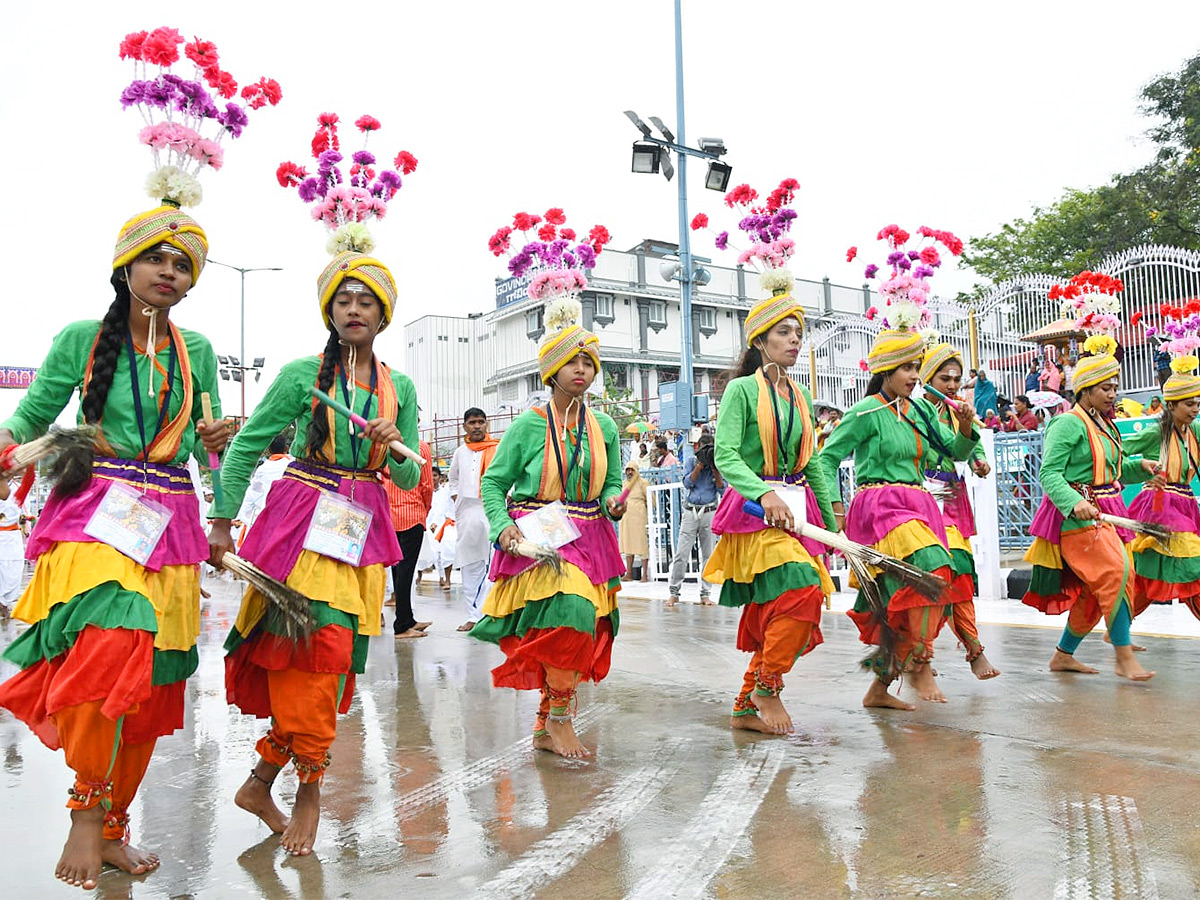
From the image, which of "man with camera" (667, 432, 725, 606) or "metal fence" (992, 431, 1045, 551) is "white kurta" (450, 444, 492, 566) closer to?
"man with camera" (667, 432, 725, 606)

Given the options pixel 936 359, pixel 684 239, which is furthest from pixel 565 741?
pixel 684 239

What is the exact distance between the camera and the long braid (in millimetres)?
4078

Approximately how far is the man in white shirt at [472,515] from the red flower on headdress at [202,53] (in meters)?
6.43

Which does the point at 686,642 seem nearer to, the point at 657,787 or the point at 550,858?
the point at 657,787

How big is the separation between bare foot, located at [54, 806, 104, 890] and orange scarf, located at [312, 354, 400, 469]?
1416mm

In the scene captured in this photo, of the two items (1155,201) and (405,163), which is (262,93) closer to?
(405,163)

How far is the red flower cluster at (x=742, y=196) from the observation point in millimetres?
6344

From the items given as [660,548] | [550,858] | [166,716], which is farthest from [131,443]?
[660,548]

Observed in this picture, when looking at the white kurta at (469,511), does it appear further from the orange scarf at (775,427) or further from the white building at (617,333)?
the white building at (617,333)

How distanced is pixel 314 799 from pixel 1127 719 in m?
3.94

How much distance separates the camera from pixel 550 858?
353cm

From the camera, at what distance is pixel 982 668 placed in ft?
21.1

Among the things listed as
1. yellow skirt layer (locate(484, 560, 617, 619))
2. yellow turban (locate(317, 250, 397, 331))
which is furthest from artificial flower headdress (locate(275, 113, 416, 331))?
yellow skirt layer (locate(484, 560, 617, 619))

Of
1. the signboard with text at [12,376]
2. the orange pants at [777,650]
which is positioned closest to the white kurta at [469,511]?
the orange pants at [777,650]
